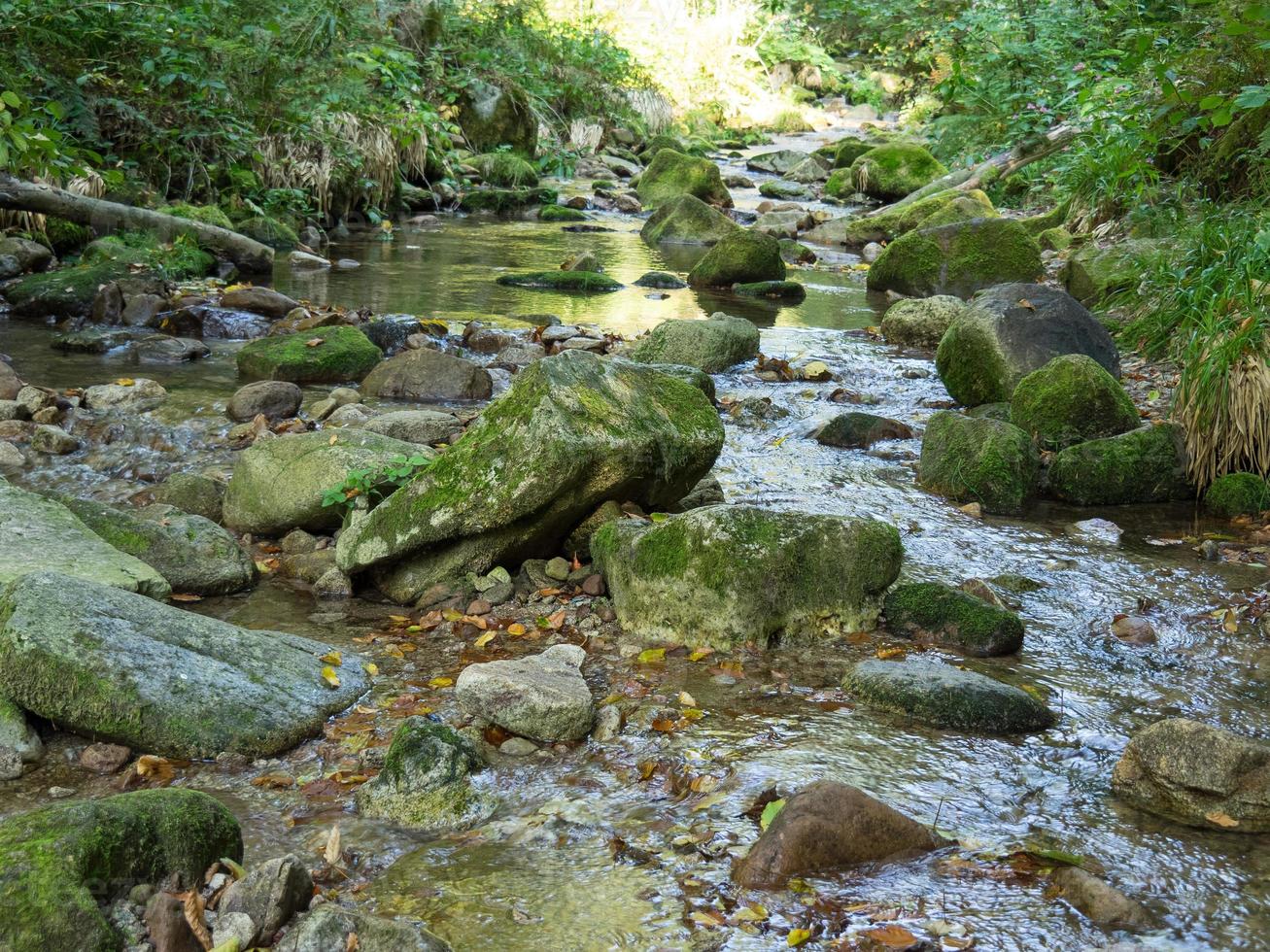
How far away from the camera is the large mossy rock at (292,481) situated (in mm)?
5027

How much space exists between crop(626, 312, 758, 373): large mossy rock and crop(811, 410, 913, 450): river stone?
163cm

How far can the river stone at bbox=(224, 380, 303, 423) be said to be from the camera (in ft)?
Answer: 22.3

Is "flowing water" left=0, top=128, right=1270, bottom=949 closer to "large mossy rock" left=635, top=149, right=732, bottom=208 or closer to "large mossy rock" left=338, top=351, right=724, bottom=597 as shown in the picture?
"large mossy rock" left=338, top=351, right=724, bottom=597

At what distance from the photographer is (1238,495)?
218 inches

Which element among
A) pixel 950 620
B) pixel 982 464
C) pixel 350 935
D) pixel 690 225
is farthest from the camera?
pixel 690 225

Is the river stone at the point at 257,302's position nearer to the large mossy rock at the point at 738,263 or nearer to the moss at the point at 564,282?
the moss at the point at 564,282

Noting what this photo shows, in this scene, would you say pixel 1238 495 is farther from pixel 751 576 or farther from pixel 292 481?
pixel 292 481

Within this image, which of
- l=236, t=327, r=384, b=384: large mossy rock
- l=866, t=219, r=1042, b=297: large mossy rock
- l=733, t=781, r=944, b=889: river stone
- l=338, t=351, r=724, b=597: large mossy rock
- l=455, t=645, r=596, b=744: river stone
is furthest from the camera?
l=866, t=219, r=1042, b=297: large mossy rock

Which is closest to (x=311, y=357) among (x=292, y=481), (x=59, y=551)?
(x=292, y=481)

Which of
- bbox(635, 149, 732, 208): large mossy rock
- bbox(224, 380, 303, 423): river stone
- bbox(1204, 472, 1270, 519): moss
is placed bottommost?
bbox(224, 380, 303, 423): river stone

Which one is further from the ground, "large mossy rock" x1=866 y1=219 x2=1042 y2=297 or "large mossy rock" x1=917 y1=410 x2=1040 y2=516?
"large mossy rock" x1=866 y1=219 x2=1042 y2=297

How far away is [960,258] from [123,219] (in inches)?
330

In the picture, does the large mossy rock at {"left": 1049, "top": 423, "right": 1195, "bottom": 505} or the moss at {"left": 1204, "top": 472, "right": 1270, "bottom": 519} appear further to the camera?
the large mossy rock at {"left": 1049, "top": 423, "right": 1195, "bottom": 505}

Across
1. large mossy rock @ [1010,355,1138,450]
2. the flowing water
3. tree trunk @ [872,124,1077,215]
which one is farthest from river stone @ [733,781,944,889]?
tree trunk @ [872,124,1077,215]
